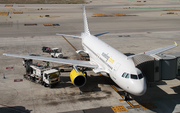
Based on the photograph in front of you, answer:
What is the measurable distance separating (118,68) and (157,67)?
172 inches

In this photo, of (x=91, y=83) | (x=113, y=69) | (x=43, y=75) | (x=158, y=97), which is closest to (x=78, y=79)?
(x=91, y=83)

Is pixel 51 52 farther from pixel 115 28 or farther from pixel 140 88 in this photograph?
pixel 115 28

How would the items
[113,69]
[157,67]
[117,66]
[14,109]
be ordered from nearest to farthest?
[14,109]
[157,67]
[117,66]
[113,69]

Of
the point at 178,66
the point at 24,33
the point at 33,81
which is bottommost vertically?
the point at 33,81

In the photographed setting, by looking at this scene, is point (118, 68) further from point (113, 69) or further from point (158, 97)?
point (158, 97)

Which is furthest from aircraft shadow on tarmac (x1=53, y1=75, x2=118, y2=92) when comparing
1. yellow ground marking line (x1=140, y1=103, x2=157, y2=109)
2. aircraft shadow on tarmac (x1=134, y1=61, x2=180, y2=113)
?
yellow ground marking line (x1=140, y1=103, x2=157, y2=109)

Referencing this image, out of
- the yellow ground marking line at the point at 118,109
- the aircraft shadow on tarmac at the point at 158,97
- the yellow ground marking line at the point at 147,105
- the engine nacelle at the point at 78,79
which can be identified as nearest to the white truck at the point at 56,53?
the engine nacelle at the point at 78,79

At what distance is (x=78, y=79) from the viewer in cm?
2608

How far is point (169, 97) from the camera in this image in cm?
2425

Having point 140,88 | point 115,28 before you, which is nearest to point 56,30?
point 115,28

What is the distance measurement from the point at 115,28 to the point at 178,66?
47.2 m

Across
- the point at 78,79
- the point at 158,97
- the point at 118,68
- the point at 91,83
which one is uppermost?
the point at 118,68

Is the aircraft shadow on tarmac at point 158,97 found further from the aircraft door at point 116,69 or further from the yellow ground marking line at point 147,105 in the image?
the aircraft door at point 116,69

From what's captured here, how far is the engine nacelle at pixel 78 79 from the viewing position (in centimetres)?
2476
